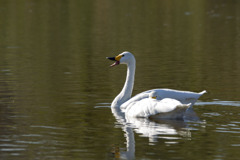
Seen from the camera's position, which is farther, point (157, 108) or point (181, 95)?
point (181, 95)

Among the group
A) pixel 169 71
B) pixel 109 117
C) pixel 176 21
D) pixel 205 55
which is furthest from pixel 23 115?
pixel 176 21

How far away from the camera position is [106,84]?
55.9 ft

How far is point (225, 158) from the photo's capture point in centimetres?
887

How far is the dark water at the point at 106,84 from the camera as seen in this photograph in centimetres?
966

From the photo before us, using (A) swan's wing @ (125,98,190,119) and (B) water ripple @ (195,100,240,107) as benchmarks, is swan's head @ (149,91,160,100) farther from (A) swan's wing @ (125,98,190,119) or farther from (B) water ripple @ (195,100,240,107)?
(B) water ripple @ (195,100,240,107)

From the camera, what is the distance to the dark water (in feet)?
31.7

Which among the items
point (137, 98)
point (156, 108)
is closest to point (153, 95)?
point (156, 108)

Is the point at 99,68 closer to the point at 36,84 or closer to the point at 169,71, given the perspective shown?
the point at 169,71

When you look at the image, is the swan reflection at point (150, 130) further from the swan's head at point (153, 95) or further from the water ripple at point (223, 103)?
the water ripple at point (223, 103)

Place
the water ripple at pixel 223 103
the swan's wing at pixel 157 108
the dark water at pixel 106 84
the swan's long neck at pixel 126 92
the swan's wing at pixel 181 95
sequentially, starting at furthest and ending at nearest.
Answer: the swan's long neck at pixel 126 92
the water ripple at pixel 223 103
the swan's wing at pixel 181 95
the swan's wing at pixel 157 108
the dark water at pixel 106 84

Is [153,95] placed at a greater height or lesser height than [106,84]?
greater

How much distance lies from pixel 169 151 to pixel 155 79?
843cm

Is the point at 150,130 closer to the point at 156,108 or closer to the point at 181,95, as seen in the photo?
the point at 156,108

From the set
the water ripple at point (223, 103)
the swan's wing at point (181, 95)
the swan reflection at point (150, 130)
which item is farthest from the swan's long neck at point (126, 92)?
the water ripple at point (223, 103)
